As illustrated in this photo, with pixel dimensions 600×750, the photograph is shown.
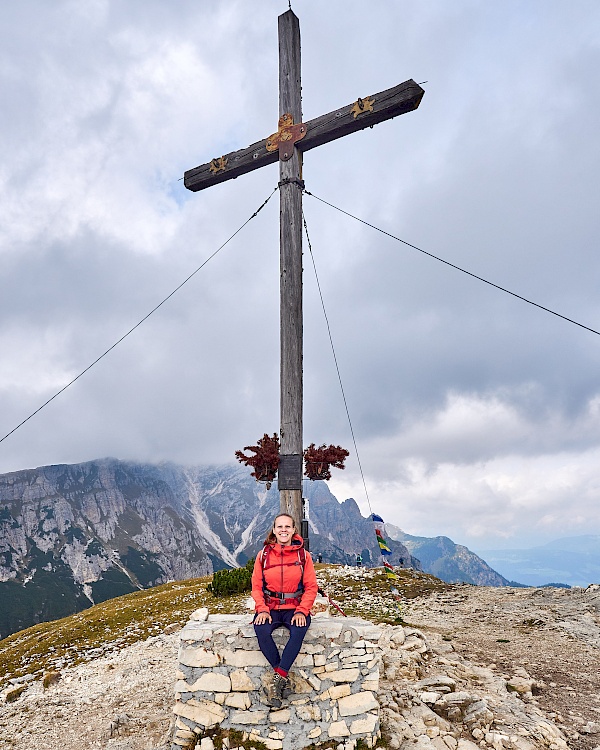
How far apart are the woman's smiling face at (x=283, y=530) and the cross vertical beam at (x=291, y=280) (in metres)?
0.94

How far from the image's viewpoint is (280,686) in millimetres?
6293

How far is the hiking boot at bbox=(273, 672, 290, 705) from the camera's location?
629cm

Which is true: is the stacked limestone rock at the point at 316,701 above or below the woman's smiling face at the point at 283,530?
below

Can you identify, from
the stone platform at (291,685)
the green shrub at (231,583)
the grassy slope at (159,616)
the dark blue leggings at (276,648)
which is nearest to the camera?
the dark blue leggings at (276,648)

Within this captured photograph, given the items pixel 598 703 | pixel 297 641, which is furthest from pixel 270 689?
pixel 598 703

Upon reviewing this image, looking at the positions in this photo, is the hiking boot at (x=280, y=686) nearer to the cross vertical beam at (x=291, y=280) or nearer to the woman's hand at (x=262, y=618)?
the woman's hand at (x=262, y=618)

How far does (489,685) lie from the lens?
892cm

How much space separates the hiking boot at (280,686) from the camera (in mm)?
6293

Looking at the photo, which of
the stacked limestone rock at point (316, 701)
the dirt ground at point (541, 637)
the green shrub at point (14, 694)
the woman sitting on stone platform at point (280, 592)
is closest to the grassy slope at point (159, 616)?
the green shrub at point (14, 694)

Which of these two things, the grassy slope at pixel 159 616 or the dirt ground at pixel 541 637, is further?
the grassy slope at pixel 159 616

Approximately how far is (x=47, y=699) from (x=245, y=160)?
13242 mm

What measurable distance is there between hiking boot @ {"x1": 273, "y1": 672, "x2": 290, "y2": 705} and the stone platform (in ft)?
0.29

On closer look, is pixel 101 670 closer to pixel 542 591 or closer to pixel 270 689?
pixel 270 689

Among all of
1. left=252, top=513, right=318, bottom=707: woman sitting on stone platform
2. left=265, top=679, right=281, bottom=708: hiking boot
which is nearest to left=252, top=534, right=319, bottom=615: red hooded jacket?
left=252, top=513, right=318, bottom=707: woman sitting on stone platform
